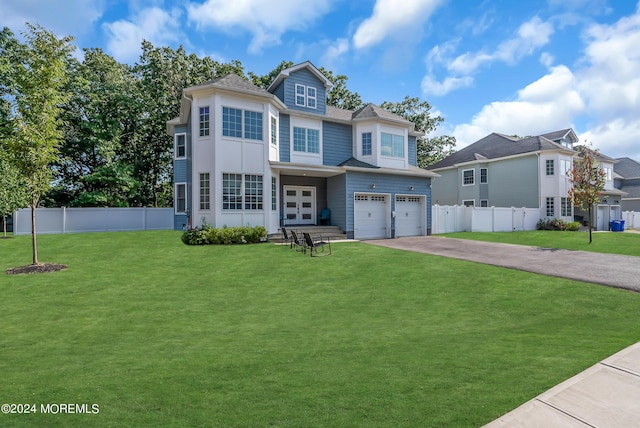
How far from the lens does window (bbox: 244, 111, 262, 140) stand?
16.4m

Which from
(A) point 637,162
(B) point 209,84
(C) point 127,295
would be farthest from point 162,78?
(A) point 637,162

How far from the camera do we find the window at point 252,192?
16.4m

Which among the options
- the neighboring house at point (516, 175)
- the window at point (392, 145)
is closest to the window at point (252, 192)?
the window at point (392, 145)

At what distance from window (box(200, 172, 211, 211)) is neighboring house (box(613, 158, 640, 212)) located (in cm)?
4721

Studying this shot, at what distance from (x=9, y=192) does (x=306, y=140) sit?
1758cm

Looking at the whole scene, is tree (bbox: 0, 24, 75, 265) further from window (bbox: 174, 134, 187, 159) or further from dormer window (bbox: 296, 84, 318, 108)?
dormer window (bbox: 296, 84, 318, 108)

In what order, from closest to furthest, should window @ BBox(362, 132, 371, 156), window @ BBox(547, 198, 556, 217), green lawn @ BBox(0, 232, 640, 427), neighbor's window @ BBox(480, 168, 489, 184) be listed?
green lawn @ BBox(0, 232, 640, 427)
window @ BBox(362, 132, 371, 156)
window @ BBox(547, 198, 556, 217)
neighbor's window @ BBox(480, 168, 489, 184)

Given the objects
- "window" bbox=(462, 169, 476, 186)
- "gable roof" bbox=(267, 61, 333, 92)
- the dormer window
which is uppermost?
"gable roof" bbox=(267, 61, 333, 92)

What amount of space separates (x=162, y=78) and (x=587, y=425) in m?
35.3

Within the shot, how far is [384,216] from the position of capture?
779 inches

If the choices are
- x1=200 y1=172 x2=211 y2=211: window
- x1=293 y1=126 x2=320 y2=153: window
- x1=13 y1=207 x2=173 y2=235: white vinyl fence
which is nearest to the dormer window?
x1=293 y1=126 x2=320 y2=153: window

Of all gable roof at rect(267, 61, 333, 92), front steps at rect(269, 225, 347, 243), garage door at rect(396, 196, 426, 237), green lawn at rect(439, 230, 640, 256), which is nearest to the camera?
green lawn at rect(439, 230, 640, 256)

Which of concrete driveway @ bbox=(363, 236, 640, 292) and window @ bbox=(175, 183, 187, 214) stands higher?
window @ bbox=(175, 183, 187, 214)

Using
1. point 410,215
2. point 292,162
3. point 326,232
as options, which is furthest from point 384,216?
point 292,162
